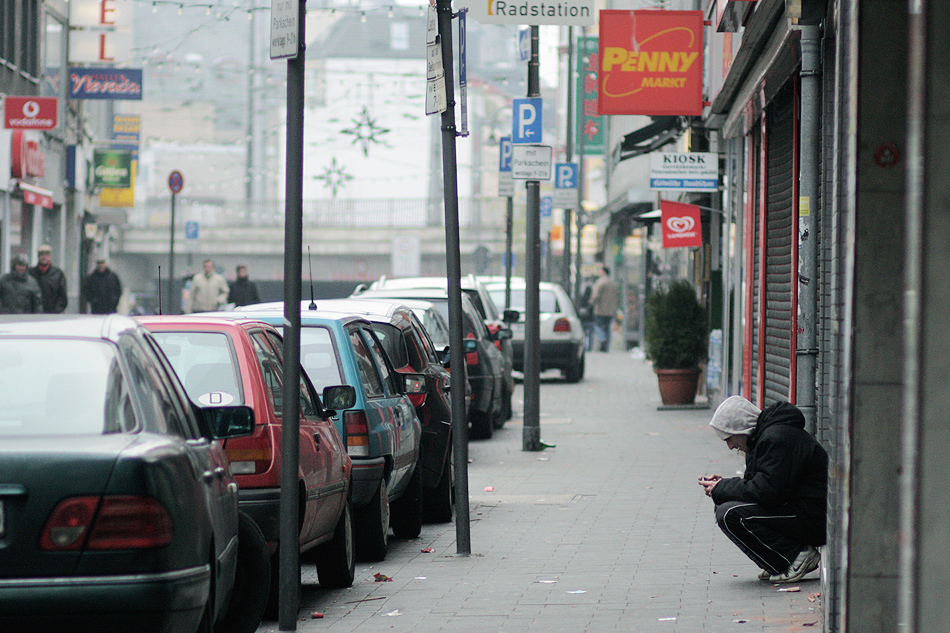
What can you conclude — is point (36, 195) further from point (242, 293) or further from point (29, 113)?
point (242, 293)

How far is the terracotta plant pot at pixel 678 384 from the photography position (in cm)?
2039

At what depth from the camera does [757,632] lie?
657 cm

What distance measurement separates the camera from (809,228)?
8867mm

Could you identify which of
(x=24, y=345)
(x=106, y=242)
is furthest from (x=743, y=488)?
(x=106, y=242)

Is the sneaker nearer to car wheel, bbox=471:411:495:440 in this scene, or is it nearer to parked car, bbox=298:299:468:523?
parked car, bbox=298:299:468:523

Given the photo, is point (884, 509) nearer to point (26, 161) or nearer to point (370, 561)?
point (370, 561)

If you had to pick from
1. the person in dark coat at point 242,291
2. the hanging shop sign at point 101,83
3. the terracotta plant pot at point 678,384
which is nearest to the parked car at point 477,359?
the terracotta plant pot at point 678,384

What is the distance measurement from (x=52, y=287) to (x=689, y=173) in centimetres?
1147

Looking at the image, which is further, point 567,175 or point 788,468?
point 567,175

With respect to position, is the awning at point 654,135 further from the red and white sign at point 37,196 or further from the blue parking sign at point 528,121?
the red and white sign at point 37,196

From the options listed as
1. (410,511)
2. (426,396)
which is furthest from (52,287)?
(410,511)

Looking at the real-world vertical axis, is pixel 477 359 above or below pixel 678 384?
above

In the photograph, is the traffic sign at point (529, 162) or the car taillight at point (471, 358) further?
the car taillight at point (471, 358)

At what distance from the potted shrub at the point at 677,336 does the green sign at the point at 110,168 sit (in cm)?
2377
